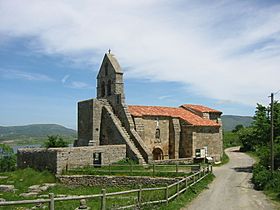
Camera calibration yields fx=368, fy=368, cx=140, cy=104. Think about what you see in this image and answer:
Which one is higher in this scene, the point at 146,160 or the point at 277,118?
the point at 277,118

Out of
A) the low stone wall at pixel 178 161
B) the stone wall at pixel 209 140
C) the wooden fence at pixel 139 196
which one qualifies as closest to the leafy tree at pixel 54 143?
the low stone wall at pixel 178 161

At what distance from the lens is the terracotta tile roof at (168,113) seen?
42.6m

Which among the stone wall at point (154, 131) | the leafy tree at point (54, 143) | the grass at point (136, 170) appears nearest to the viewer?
the grass at point (136, 170)

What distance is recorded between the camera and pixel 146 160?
37.9m

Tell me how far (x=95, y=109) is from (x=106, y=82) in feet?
Answer: 12.1

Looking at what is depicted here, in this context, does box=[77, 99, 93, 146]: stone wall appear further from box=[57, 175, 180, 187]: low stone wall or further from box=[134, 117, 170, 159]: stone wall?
box=[57, 175, 180, 187]: low stone wall

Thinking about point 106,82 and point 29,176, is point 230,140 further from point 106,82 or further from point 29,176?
point 29,176

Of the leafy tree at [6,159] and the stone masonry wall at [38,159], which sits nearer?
the stone masonry wall at [38,159]

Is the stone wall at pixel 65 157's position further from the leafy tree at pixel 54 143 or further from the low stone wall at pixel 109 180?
the leafy tree at pixel 54 143

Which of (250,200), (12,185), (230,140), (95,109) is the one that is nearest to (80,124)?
(95,109)

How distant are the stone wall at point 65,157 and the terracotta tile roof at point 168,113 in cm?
560

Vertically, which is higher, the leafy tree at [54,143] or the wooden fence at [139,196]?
the leafy tree at [54,143]

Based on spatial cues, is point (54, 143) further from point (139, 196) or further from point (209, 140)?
point (139, 196)

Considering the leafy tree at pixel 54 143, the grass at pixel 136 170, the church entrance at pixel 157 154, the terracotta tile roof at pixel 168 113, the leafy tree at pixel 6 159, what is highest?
the terracotta tile roof at pixel 168 113
